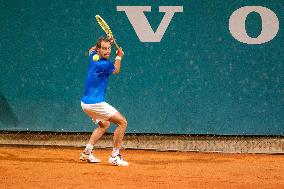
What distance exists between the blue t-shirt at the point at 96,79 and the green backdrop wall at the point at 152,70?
151 cm

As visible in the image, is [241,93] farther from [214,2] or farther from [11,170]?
[11,170]

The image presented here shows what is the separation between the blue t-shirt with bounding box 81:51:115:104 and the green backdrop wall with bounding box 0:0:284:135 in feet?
4.95

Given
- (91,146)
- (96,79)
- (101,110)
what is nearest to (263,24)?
(96,79)

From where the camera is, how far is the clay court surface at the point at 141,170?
606 cm

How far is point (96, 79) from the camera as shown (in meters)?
7.47

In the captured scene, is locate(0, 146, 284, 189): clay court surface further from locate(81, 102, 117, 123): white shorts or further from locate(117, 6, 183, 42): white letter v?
locate(117, 6, 183, 42): white letter v

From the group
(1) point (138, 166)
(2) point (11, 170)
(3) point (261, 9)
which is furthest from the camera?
(3) point (261, 9)

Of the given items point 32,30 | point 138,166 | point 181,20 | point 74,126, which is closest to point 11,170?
point 138,166

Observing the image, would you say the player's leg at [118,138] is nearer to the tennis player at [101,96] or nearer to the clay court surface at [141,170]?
the tennis player at [101,96]

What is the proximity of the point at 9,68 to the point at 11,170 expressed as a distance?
268cm

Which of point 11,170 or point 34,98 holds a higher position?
point 34,98

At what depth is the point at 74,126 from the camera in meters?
9.12

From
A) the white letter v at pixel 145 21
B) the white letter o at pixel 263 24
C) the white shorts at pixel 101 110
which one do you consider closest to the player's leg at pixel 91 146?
the white shorts at pixel 101 110

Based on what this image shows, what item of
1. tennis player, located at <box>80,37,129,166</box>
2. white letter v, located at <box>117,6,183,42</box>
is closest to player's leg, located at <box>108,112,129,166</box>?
tennis player, located at <box>80,37,129,166</box>
